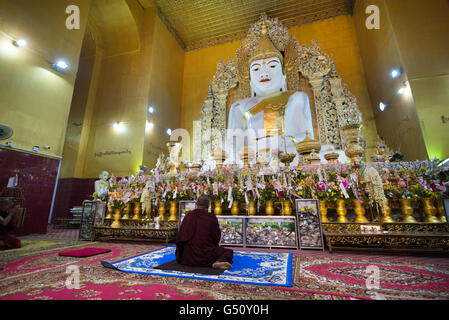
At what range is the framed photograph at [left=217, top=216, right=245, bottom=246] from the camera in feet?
9.96

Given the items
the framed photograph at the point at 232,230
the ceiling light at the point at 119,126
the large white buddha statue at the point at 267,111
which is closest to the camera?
the framed photograph at the point at 232,230

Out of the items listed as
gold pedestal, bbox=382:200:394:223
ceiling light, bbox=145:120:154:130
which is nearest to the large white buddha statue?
ceiling light, bbox=145:120:154:130

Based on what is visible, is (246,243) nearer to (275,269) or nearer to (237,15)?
(275,269)

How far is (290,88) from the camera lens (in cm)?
756

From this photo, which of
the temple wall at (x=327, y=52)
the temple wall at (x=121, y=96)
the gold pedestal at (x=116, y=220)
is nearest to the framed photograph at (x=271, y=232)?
the gold pedestal at (x=116, y=220)

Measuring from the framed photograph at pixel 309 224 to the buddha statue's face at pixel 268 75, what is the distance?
5.36 meters

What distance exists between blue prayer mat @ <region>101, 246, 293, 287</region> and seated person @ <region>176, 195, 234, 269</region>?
17 centimetres

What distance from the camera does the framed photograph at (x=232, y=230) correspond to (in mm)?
3037

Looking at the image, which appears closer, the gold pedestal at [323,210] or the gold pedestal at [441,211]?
the gold pedestal at [441,211]

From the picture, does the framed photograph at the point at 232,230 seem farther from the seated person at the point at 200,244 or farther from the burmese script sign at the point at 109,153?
the burmese script sign at the point at 109,153

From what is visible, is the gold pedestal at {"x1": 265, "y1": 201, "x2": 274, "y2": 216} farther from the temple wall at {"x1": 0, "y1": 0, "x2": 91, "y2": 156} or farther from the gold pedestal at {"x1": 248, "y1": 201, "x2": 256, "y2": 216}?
the temple wall at {"x1": 0, "y1": 0, "x2": 91, "y2": 156}

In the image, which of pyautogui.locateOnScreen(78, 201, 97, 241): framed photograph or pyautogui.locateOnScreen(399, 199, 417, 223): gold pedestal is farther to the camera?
pyautogui.locateOnScreen(78, 201, 97, 241): framed photograph

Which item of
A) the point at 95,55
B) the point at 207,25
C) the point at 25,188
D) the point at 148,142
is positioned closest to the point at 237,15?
the point at 207,25

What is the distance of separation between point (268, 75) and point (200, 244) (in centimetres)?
669
